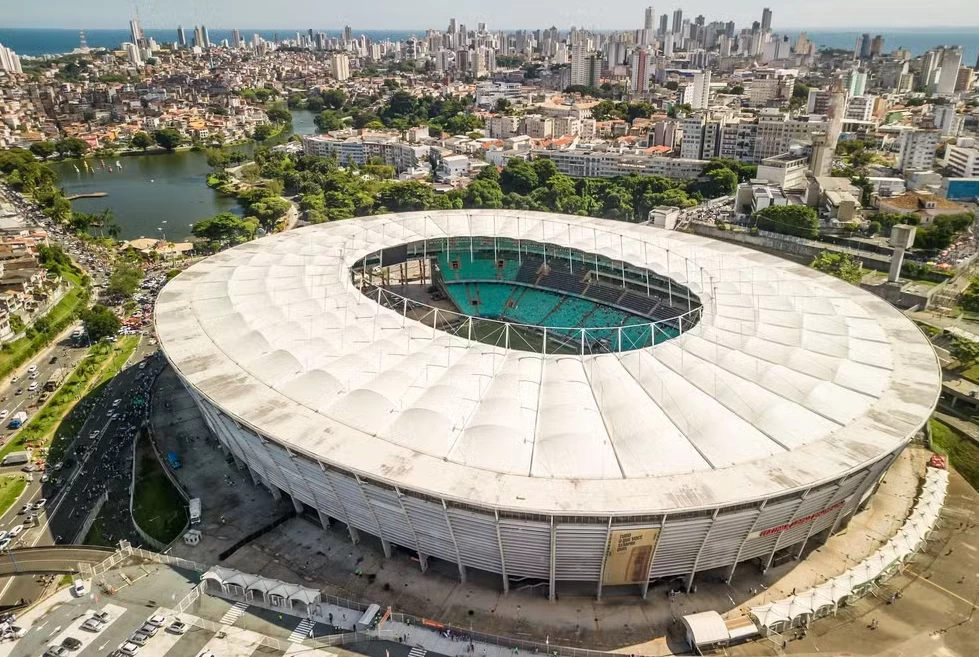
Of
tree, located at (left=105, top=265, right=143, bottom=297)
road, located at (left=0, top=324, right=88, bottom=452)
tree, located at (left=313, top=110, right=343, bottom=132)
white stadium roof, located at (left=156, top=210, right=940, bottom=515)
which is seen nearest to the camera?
white stadium roof, located at (left=156, top=210, right=940, bottom=515)

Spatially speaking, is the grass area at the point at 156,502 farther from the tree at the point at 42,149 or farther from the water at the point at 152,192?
the tree at the point at 42,149

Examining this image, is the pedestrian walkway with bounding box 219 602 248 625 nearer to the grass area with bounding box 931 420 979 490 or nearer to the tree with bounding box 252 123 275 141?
the grass area with bounding box 931 420 979 490

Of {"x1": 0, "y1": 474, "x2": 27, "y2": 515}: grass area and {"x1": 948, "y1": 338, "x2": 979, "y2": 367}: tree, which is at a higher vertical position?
{"x1": 948, "y1": 338, "x2": 979, "y2": 367}: tree

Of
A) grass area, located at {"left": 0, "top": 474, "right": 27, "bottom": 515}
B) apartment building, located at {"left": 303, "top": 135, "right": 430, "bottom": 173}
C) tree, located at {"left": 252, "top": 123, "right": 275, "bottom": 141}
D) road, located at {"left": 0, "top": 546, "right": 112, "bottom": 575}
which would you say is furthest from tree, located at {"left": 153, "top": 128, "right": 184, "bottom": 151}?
road, located at {"left": 0, "top": 546, "right": 112, "bottom": 575}

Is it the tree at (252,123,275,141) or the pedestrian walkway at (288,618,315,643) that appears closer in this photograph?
the pedestrian walkway at (288,618,315,643)

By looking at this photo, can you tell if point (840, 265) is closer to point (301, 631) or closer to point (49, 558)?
point (301, 631)

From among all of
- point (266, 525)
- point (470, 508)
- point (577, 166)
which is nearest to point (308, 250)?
point (266, 525)

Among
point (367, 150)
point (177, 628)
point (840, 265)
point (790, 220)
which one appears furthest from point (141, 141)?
point (177, 628)

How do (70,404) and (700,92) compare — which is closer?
(70,404)
